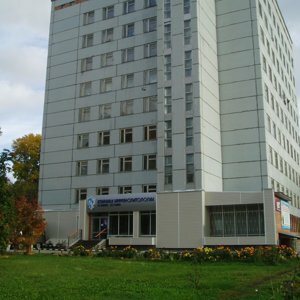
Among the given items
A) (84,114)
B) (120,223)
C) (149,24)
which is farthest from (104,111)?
(120,223)

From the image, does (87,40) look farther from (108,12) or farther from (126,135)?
(126,135)

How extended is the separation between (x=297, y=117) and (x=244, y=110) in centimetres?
2890

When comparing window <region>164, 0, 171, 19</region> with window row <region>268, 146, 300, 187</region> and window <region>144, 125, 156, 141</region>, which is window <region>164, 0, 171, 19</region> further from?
window row <region>268, 146, 300, 187</region>

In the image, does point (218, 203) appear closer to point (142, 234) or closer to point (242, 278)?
point (142, 234)

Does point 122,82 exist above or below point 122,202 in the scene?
above

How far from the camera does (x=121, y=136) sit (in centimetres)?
4744

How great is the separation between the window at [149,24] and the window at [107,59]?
492cm

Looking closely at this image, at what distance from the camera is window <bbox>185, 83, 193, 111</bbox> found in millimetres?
40781

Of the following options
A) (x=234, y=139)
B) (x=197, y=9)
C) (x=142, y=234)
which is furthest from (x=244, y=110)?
(x=142, y=234)

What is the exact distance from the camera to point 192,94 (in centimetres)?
4084

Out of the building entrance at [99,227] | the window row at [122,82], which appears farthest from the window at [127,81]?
the building entrance at [99,227]

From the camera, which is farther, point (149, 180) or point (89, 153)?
point (89, 153)

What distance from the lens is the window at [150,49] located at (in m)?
48.0

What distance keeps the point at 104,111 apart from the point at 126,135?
13.8 ft
